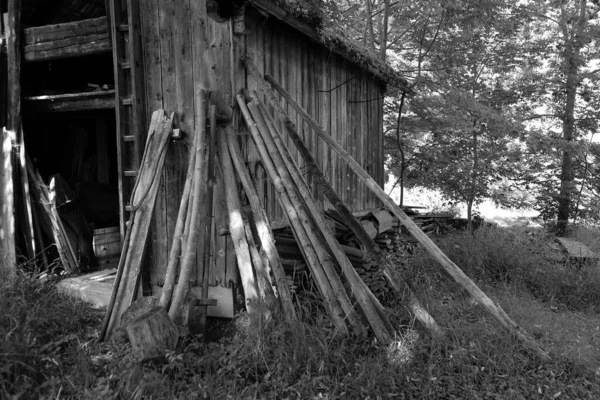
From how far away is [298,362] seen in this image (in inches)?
140

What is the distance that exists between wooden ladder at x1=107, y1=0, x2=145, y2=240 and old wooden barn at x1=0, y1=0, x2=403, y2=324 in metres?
0.01

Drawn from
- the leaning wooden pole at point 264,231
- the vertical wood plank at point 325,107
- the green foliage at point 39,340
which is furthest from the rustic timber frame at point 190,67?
the green foliage at point 39,340

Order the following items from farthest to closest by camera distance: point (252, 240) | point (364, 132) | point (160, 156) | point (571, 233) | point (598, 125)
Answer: point (598, 125)
point (571, 233)
point (364, 132)
point (160, 156)
point (252, 240)

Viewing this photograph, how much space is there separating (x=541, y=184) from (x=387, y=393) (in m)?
9.53

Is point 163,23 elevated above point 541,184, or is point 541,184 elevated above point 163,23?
point 163,23

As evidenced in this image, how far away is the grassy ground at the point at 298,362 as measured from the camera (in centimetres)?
332

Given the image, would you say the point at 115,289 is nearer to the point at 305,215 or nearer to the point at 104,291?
the point at 104,291

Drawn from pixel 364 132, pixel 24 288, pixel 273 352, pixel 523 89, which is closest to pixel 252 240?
pixel 273 352

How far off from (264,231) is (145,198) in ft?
4.43

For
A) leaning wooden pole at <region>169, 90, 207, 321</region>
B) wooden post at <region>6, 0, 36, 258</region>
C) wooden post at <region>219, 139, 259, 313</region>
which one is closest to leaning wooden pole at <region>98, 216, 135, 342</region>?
leaning wooden pole at <region>169, 90, 207, 321</region>

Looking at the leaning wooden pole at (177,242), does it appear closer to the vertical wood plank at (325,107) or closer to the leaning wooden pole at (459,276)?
the leaning wooden pole at (459,276)

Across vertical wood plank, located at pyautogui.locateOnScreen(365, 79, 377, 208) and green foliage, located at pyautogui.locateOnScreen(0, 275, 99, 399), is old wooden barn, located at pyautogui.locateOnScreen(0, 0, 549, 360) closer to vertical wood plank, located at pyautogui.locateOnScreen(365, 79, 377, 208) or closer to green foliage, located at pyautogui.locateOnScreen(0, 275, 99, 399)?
green foliage, located at pyautogui.locateOnScreen(0, 275, 99, 399)

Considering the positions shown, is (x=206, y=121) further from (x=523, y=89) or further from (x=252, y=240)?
(x=523, y=89)

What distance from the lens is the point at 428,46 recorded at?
1055cm
